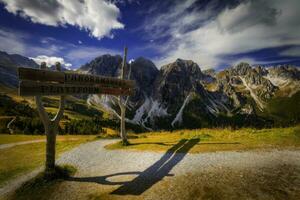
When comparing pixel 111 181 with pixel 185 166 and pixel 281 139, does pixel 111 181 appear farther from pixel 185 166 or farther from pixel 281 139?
pixel 281 139

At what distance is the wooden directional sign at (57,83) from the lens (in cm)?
1205

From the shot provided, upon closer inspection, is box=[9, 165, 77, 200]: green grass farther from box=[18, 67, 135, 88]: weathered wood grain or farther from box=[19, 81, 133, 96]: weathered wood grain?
box=[18, 67, 135, 88]: weathered wood grain

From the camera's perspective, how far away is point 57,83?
44.8 ft

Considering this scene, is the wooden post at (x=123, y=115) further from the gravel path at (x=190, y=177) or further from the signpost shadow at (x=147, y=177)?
the signpost shadow at (x=147, y=177)

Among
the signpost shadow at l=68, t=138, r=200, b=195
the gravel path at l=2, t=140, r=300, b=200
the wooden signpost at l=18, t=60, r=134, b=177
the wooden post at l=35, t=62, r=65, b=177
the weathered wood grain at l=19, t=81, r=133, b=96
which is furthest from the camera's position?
the wooden post at l=35, t=62, r=65, b=177

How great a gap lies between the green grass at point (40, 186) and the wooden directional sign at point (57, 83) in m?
5.38

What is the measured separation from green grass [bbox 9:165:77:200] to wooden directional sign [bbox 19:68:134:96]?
5.38m

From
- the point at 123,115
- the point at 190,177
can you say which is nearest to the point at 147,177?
the point at 190,177

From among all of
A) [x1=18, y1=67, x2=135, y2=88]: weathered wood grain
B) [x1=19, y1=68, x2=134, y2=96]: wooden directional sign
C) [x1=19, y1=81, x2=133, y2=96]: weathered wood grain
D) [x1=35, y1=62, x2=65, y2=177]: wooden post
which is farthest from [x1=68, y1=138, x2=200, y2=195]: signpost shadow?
[x1=18, y1=67, x2=135, y2=88]: weathered wood grain

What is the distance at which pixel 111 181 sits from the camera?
12.0 meters

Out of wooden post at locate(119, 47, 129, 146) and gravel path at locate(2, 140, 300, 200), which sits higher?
wooden post at locate(119, 47, 129, 146)

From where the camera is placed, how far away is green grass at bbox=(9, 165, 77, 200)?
35.7 ft

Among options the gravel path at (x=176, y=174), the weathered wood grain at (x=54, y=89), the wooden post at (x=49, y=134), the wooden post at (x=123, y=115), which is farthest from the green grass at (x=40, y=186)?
the wooden post at (x=123, y=115)

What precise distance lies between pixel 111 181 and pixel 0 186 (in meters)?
7.19
